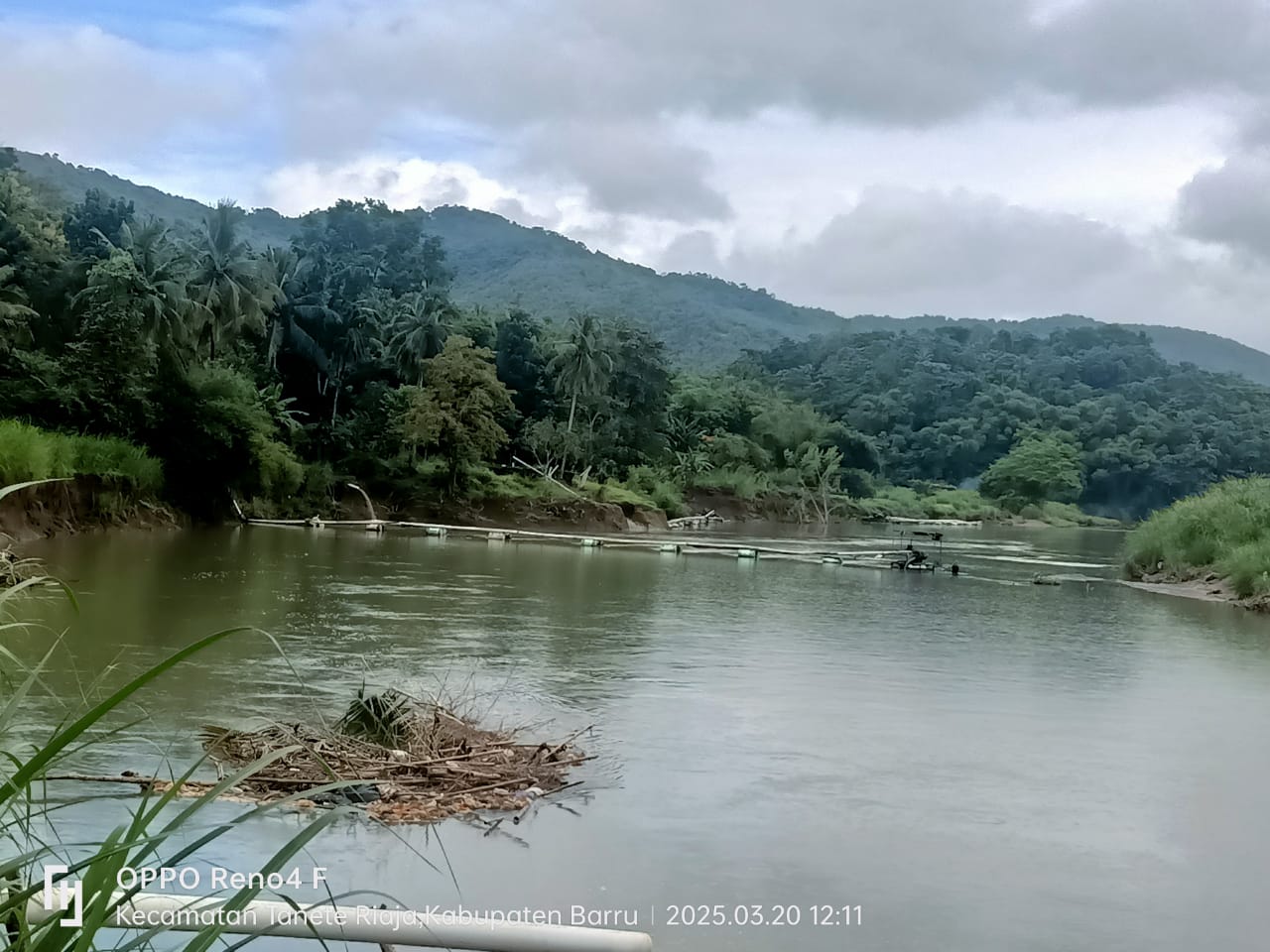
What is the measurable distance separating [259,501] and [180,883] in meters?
24.6

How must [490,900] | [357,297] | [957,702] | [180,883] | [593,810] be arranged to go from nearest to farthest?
[180,883]
[490,900]
[593,810]
[957,702]
[357,297]

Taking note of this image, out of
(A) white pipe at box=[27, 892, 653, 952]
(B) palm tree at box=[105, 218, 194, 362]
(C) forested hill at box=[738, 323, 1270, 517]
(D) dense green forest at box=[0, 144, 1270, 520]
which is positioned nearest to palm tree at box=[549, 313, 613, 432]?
(D) dense green forest at box=[0, 144, 1270, 520]

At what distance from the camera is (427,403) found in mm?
31047

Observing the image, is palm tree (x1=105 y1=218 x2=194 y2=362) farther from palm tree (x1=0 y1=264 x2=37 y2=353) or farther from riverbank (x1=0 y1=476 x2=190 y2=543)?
riverbank (x1=0 y1=476 x2=190 y2=543)

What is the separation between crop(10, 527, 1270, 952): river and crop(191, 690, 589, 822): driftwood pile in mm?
188

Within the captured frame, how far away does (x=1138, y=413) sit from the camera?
223 feet

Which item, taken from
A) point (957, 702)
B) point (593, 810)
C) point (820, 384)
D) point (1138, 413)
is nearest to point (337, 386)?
point (957, 702)

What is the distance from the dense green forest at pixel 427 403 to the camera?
2406 centimetres

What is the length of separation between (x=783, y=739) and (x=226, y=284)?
2604 centimetres

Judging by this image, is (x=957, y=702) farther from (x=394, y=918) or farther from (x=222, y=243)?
(x=222, y=243)

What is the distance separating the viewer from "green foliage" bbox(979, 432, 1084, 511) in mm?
59844

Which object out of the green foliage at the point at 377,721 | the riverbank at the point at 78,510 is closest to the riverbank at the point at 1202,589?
the green foliage at the point at 377,721

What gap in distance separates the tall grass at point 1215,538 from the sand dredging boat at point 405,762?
15.9 meters

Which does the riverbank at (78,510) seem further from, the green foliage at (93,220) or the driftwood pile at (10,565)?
the driftwood pile at (10,565)
